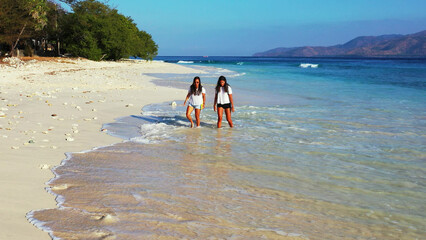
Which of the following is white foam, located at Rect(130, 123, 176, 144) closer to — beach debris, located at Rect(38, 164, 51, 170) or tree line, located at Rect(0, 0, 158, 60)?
beach debris, located at Rect(38, 164, 51, 170)

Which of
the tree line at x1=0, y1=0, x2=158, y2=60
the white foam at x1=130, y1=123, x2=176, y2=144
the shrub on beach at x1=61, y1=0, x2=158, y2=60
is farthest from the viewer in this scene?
the shrub on beach at x1=61, y1=0, x2=158, y2=60

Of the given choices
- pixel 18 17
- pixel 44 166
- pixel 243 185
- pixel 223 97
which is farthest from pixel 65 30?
pixel 243 185

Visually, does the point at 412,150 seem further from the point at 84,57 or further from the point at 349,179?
the point at 84,57

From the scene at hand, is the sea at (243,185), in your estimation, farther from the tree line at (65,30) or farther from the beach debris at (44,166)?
the tree line at (65,30)

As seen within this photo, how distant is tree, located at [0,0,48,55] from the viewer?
124 feet

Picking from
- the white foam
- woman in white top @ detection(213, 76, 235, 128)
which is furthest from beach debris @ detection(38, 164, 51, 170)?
woman in white top @ detection(213, 76, 235, 128)

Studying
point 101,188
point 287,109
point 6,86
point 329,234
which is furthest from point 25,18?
point 329,234

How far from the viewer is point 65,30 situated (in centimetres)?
5578

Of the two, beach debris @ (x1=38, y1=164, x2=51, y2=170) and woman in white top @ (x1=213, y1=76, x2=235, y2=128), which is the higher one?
woman in white top @ (x1=213, y1=76, x2=235, y2=128)

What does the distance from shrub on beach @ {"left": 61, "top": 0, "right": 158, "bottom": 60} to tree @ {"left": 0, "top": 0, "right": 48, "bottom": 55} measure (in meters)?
13.4

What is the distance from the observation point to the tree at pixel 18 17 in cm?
3766

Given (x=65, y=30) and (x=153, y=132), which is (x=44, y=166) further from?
(x=65, y=30)

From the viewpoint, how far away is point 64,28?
5559 centimetres

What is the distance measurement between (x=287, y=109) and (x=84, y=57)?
153 feet
